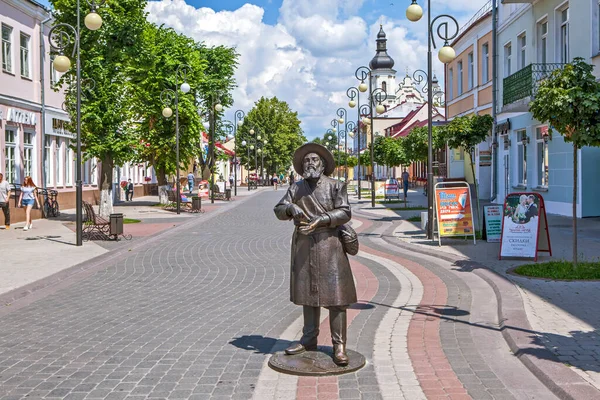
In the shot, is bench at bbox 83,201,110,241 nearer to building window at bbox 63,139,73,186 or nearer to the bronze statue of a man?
the bronze statue of a man

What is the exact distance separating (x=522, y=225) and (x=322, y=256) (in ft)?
25.3

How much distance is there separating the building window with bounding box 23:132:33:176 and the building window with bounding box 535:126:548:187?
18.9 meters

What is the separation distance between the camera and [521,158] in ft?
91.0

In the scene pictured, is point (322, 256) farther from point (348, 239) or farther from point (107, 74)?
point (107, 74)

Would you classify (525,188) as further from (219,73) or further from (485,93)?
(219,73)

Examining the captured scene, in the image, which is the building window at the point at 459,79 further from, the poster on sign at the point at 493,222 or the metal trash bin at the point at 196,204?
the poster on sign at the point at 493,222

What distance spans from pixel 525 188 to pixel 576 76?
18.0 metres

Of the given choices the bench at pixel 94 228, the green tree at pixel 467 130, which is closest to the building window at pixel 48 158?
the bench at pixel 94 228

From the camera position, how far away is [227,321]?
782 cm

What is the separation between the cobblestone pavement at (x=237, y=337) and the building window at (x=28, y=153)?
50.5 feet

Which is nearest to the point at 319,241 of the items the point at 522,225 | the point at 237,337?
the point at 237,337

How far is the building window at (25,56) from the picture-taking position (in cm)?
2605

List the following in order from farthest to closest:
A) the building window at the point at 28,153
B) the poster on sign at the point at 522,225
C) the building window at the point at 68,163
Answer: the building window at the point at 68,163 < the building window at the point at 28,153 < the poster on sign at the point at 522,225

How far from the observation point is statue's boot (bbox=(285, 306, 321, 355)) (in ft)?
19.2
